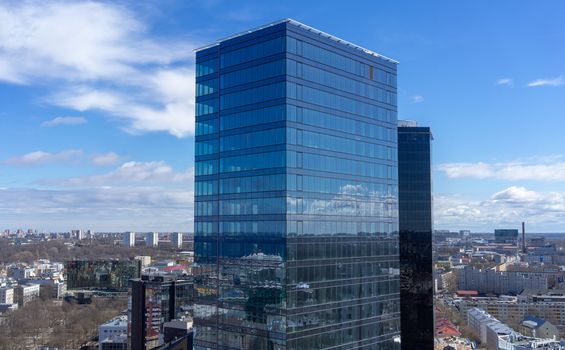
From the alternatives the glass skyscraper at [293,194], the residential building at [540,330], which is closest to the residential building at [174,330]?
the glass skyscraper at [293,194]

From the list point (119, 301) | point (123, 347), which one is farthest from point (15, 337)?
point (119, 301)

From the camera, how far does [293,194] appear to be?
41.9m

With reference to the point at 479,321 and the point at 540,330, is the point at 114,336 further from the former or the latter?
the point at 540,330

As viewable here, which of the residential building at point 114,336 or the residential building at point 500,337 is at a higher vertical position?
the residential building at point 114,336

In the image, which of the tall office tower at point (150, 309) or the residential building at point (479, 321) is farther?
the residential building at point (479, 321)

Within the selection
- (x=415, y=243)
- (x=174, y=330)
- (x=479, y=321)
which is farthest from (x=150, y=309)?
(x=479, y=321)

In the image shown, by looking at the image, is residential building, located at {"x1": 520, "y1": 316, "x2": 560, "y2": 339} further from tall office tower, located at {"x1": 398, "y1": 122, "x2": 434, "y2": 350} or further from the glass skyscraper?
the glass skyscraper

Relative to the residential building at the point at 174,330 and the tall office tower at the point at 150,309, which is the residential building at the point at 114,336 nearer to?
the tall office tower at the point at 150,309

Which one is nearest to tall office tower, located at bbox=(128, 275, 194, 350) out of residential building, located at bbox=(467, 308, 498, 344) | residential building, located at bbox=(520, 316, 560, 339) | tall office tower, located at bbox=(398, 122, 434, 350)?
tall office tower, located at bbox=(398, 122, 434, 350)

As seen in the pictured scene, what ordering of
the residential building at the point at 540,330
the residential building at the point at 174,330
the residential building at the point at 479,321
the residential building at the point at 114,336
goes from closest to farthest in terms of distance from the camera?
the residential building at the point at 174,330
the residential building at the point at 114,336
the residential building at the point at 479,321
the residential building at the point at 540,330

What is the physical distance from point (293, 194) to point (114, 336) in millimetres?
95682

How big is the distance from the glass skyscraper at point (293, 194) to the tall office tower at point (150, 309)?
50.7 m

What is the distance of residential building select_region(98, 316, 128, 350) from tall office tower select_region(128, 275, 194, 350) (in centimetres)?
2463

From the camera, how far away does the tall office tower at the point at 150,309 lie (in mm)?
94938
